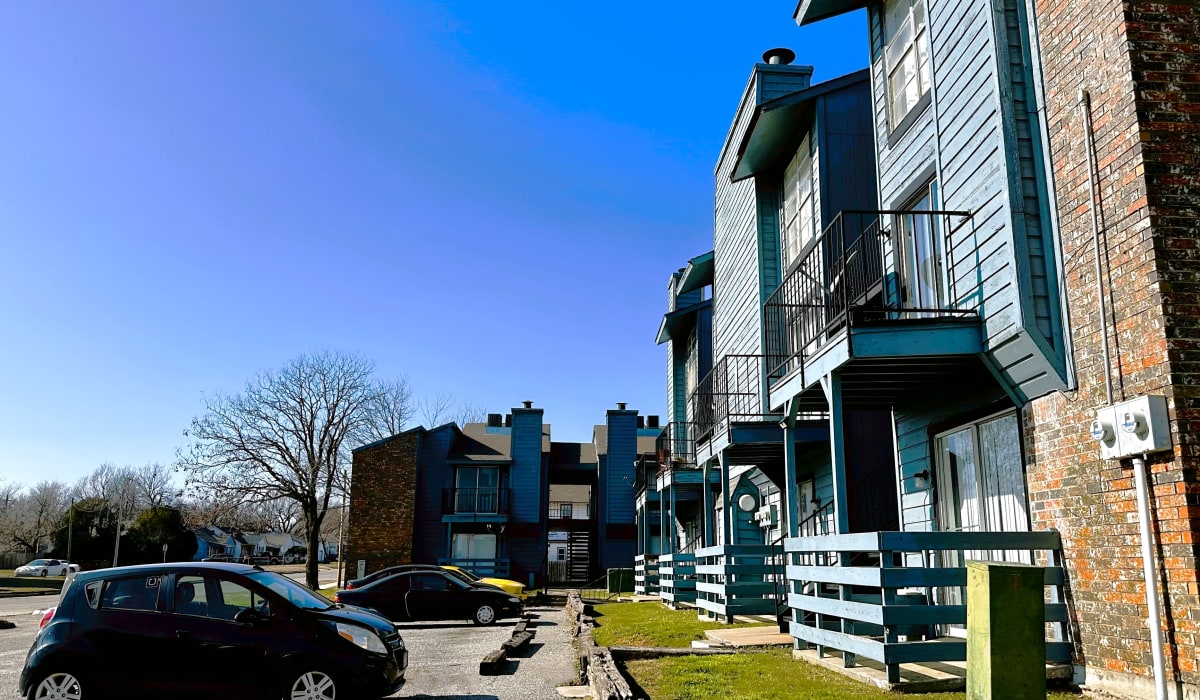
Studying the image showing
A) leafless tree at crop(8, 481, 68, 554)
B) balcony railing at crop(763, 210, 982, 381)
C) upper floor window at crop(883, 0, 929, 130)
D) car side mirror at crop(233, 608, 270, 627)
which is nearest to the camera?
car side mirror at crop(233, 608, 270, 627)

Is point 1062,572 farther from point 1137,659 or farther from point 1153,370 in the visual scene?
point 1153,370

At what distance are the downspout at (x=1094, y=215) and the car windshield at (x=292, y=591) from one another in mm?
7311

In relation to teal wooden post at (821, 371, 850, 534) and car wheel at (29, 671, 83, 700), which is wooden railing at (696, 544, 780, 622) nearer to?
teal wooden post at (821, 371, 850, 534)

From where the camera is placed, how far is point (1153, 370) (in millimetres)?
6547

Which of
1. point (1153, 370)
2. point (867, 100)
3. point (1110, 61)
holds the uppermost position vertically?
point (867, 100)

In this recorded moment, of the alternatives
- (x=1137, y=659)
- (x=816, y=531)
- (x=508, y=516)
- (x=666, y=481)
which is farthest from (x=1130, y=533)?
(x=508, y=516)

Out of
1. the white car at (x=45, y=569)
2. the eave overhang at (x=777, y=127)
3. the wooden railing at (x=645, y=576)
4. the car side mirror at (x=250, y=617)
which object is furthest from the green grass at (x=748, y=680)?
the white car at (x=45, y=569)

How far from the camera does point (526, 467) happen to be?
36.8m

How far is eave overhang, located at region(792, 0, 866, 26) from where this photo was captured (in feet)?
41.1

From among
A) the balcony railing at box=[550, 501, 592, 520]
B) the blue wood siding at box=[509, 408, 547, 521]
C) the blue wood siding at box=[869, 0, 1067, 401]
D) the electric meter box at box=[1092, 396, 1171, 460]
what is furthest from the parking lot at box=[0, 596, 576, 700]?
the balcony railing at box=[550, 501, 592, 520]

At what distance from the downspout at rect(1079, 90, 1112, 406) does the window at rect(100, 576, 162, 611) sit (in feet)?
27.7

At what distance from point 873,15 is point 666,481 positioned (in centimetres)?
1279

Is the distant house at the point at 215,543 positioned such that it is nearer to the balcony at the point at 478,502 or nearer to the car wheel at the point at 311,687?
the balcony at the point at 478,502

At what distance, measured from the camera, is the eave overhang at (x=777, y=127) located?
1483 cm
